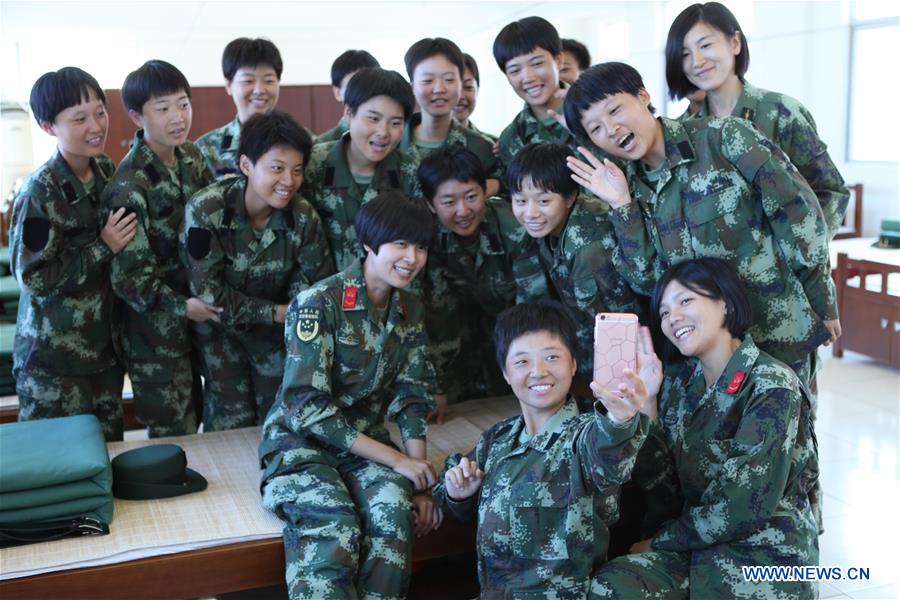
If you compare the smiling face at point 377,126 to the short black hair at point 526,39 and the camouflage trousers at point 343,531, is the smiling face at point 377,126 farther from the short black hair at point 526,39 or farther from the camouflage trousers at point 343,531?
the camouflage trousers at point 343,531

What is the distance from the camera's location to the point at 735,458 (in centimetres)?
217

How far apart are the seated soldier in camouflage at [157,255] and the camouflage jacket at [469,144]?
A: 2.63ft

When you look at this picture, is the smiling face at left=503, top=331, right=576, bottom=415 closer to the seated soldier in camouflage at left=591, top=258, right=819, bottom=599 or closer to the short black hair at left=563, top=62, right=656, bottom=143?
the seated soldier in camouflage at left=591, top=258, right=819, bottom=599

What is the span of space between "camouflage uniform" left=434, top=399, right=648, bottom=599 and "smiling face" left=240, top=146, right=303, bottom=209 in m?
1.19

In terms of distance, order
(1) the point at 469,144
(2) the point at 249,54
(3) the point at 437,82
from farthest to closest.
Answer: (2) the point at 249,54 → (1) the point at 469,144 → (3) the point at 437,82

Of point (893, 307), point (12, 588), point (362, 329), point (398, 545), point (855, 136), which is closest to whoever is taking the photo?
point (12, 588)

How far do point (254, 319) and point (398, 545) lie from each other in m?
1.07

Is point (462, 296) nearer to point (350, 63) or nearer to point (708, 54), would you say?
point (708, 54)

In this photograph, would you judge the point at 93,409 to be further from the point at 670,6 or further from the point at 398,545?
the point at 670,6

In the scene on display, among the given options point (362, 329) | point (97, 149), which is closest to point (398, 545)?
point (362, 329)

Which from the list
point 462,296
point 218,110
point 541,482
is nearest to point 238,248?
point 462,296

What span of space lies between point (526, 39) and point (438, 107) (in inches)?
16.0

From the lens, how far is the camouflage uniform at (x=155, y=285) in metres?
3.01

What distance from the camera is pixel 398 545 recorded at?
2.25 metres
